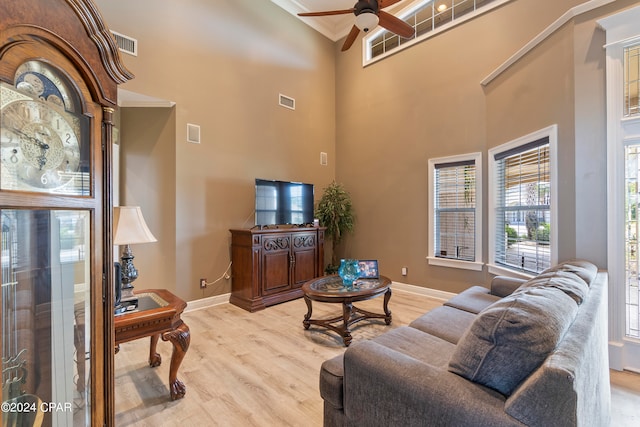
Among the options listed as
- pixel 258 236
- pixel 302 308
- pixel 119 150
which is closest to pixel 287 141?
pixel 258 236

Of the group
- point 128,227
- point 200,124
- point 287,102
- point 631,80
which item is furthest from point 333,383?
point 287,102

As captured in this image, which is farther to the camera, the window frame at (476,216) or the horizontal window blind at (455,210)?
the horizontal window blind at (455,210)

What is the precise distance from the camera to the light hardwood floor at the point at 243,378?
1.84 m

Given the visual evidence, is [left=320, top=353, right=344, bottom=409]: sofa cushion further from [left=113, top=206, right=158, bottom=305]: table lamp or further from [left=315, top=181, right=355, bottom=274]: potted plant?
[left=315, top=181, right=355, bottom=274]: potted plant

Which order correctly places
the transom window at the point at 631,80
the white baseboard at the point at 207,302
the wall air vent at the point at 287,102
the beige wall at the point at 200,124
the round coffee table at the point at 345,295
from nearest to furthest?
1. the transom window at the point at 631,80
2. the round coffee table at the point at 345,295
3. the beige wall at the point at 200,124
4. the white baseboard at the point at 207,302
5. the wall air vent at the point at 287,102

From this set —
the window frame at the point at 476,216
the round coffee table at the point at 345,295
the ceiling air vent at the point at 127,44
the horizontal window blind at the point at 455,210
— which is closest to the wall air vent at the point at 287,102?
the ceiling air vent at the point at 127,44

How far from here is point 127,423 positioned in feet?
5.83

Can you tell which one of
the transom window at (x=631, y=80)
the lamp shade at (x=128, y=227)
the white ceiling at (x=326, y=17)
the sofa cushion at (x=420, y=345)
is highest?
the white ceiling at (x=326, y=17)

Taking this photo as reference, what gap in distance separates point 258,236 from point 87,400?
2.72 metres

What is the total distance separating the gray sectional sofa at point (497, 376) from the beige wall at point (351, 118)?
1.96m

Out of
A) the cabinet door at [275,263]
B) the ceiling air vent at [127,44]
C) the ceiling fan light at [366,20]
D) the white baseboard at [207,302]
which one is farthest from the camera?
the cabinet door at [275,263]

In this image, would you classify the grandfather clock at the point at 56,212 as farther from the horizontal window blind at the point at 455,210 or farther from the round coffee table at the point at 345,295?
the horizontal window blind at the point at 455,210

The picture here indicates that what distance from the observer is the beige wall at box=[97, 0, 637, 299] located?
2.59 meters

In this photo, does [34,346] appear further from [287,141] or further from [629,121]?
[287,141]
